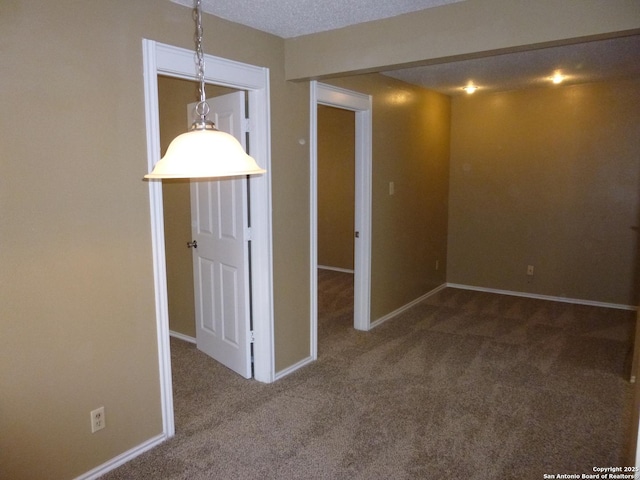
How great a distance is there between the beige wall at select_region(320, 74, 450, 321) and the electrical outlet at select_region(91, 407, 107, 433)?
271 cm

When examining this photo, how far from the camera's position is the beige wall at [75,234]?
78.8 inches

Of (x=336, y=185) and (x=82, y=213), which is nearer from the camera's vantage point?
(x=82, y=213)

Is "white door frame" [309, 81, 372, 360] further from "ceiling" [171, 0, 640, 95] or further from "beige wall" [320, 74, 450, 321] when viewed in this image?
"ceiling" [171, 0, 640, 95]

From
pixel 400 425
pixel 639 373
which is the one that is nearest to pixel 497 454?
pixel 400 425

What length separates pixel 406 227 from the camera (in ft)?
16.8

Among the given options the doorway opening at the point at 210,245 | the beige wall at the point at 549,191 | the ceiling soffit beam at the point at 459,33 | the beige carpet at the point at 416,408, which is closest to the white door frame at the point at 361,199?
the beige carpet at the point at 416,408

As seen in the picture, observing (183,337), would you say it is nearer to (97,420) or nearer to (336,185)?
(97,420)

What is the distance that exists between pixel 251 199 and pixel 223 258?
0.56m

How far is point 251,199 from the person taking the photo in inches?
128

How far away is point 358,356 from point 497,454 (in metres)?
1.49

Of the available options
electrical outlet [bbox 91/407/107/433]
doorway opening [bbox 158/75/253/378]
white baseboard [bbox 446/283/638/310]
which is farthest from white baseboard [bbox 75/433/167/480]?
white baseboard [bbox 446/283/638/310]

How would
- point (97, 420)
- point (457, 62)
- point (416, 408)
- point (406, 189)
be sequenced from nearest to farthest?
point (97, 420), point (416, 408), point (457, 62), point (406, 189)

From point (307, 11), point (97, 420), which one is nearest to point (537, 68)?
point (307, 11)

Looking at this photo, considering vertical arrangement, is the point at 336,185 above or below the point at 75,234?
above
